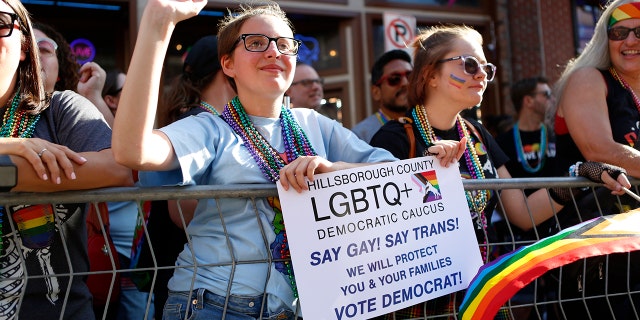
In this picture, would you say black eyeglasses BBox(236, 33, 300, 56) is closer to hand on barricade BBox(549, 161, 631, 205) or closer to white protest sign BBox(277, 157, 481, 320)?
white protest sign BBox(277, 157, 481, 320)

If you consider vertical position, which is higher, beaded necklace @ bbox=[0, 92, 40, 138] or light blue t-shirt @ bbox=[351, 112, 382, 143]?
light blue t-shirt @ bbox=[351, 112, 382, 143]

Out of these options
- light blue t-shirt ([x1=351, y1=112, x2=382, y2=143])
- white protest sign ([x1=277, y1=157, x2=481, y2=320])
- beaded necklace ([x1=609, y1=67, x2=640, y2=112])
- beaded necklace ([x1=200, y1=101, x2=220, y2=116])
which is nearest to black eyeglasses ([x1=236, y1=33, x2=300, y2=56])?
white protest sign ([x1=277, y1=157, x2=481, y2=320])

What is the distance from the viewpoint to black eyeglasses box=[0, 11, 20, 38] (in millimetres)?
2232

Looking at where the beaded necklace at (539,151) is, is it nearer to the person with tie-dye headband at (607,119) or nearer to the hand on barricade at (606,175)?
the person with tie-dye headband at (607,119)

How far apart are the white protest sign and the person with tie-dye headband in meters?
0.65

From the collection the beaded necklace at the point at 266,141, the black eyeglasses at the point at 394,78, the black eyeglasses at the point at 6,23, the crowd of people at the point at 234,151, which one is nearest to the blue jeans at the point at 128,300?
the crowd of people at the point at 234,151

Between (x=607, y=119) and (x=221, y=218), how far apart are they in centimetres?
194

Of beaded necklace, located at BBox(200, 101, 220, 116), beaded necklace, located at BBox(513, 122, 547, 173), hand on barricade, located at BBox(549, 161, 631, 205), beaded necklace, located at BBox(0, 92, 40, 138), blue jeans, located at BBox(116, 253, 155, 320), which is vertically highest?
beaded necklace, located at BBox(513, 122, 547, 173)

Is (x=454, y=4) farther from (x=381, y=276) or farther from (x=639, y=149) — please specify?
(x=381, y=276)

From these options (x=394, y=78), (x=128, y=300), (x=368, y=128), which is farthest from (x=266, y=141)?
(x=394, y=78)

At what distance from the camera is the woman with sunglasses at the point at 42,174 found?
2.13 meters

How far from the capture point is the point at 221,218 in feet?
7.63

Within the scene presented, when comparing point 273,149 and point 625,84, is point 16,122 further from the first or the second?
point 625,84

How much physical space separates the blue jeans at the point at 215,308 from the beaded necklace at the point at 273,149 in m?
0.14
